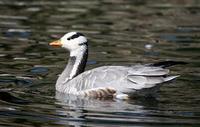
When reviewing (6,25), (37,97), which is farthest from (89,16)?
(37,97)

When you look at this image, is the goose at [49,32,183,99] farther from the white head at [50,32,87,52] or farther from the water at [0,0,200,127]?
the white head at [50,32,87,52]

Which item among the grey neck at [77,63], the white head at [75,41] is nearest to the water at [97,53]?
the grey neck at [77,63]

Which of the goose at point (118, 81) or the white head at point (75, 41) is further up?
the white head at point (75, 41)

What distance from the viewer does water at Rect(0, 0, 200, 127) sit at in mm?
11078

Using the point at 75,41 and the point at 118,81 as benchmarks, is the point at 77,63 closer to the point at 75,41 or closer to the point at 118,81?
the point at 75,41

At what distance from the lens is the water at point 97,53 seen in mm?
11078

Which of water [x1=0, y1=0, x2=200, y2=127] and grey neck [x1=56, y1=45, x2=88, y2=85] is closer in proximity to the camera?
water [x1=0, y1=0, x2=200, y2=127]

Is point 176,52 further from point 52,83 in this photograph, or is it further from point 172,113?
point 172,113

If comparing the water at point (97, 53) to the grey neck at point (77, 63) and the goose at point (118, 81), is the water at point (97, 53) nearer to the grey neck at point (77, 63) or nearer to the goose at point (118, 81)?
the goose at point (118, 81)

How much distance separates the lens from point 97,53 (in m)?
17.0

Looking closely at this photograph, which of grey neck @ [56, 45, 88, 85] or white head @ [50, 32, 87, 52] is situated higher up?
white head @ [50, 32, 87, 52]

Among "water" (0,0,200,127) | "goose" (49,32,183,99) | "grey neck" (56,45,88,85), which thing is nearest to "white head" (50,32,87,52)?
"grey neck" (56,45,88,85)

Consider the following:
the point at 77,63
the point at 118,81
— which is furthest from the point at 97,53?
the point at 118,81

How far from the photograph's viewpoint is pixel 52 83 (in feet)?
46.1
